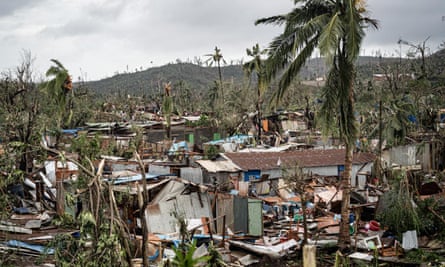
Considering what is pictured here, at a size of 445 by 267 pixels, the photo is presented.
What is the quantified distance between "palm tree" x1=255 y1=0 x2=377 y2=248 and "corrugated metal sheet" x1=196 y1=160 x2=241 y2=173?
788 centimetres

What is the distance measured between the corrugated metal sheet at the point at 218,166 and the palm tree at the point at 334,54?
310 inches

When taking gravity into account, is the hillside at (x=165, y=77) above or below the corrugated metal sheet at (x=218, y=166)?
above

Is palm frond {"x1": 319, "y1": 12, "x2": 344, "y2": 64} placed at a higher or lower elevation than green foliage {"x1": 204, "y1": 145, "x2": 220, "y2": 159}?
higher

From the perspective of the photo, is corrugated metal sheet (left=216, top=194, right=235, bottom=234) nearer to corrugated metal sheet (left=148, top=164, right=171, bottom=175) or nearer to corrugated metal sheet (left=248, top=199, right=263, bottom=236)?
corrugated metal sheet (left=248, top=199, right=263, bottom=236)

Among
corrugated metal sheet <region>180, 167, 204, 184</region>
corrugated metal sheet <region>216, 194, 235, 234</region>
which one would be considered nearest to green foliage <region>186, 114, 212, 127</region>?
corrugated metal sheet <region>180, 167, 204, 184</region>

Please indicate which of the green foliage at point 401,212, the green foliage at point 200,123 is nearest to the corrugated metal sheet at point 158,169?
the green foliage at point 401,212

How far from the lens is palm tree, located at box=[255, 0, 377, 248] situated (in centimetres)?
1173

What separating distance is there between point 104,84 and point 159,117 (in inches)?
2207

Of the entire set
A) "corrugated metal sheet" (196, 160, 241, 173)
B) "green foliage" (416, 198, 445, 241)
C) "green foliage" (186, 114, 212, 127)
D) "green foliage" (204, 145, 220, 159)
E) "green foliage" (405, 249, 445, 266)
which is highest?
"green foliage" (186, 114, 212, 127)

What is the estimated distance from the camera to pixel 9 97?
20594mm

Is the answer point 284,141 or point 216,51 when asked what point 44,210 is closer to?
point 284,141

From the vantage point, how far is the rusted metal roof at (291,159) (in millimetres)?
21922

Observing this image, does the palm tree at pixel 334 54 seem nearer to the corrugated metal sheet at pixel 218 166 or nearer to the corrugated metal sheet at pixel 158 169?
the corrugated metal sheet at pixel 218 166

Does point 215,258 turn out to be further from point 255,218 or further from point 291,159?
point 291,159
